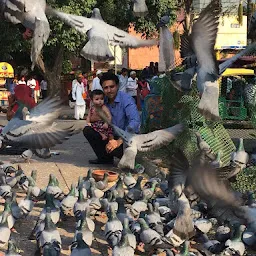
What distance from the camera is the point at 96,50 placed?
5082 millimetres

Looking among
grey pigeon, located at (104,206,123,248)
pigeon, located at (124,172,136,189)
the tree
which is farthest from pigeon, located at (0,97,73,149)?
the tree

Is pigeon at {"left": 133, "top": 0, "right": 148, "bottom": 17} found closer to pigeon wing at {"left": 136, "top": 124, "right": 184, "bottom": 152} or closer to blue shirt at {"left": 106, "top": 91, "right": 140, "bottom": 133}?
pigeon wing at {"left": 136, "top": 124, "right": 184, "bottom": 152}

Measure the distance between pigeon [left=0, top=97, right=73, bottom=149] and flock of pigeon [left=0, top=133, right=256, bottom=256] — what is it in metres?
0.58

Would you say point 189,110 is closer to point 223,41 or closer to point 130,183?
point 130,183

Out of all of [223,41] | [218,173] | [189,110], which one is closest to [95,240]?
[218,173]

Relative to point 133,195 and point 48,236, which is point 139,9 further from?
point 48,236

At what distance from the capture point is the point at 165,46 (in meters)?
6.80

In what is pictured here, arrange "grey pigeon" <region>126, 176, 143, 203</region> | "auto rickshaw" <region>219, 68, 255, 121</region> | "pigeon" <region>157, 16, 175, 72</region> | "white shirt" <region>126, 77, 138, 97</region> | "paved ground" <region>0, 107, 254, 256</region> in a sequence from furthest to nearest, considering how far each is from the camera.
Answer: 1. "white shirt" <region>126, 77, 138, 97</region>
2. "auto rickshaw" <region>219, 68, 255, 121</region>
3. "pigeon" <region>157, 16, 175, 72</region>
4. "grey pigeon" <region>126, 176, 143, 203</region>
5. "paved ground" <region>0, 107, 254, 256</region>

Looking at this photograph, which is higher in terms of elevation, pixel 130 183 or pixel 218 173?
pixel 218 173

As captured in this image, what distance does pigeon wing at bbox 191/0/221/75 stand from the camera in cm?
479

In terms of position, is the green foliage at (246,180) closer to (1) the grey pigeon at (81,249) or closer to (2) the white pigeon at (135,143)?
(2) the white pigeon at (135,143)

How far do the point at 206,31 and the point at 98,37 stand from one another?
1.02 meters

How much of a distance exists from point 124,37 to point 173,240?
2.19m

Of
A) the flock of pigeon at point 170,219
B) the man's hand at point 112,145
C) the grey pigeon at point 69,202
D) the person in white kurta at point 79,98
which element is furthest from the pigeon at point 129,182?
the person in white kurta at point 79,98
